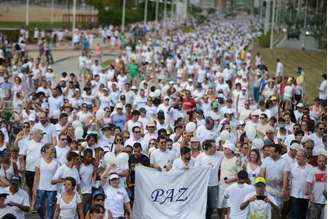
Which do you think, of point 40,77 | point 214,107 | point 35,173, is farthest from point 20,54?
point 35,173

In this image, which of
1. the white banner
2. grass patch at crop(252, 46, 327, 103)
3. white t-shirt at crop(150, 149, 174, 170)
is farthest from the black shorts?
grass patch at crop(252, 46, 327, 103)

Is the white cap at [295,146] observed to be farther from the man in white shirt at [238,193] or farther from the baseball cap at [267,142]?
the man in white shirt at [238,193]

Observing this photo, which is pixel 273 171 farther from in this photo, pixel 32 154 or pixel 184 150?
pixel 32 154

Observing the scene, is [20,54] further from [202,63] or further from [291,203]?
[291,203]

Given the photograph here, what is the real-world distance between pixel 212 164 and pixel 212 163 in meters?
0.02

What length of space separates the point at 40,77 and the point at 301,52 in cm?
4167

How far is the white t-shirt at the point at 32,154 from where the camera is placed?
14008 millimetres

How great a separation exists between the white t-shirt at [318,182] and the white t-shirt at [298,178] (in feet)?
0.22

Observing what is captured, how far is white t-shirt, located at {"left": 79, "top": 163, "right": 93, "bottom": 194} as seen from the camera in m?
12.9

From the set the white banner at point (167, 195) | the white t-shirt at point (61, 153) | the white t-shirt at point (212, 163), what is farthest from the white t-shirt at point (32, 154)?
the white t-shirt at point (212, 163)

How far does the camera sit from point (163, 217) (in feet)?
41.4

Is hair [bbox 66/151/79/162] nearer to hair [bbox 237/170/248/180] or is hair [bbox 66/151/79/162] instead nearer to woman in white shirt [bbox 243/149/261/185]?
hair [bbox 237/170/248/180]

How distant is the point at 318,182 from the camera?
13391mm

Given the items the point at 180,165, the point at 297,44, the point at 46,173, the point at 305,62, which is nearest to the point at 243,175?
the point at 180,165
